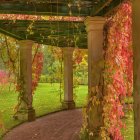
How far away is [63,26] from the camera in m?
14.5

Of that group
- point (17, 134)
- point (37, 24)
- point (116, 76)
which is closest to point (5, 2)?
point (37, 24)

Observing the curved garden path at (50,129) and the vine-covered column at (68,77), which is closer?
the curved garden path at (50,129)

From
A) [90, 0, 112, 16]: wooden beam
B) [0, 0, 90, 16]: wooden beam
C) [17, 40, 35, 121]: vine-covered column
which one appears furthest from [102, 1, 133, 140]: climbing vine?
[17, 40, 35, 121]: vine-covered column

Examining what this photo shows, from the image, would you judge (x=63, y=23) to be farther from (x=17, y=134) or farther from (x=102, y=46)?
(x=17, y=134)

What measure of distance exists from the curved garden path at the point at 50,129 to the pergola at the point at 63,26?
1.09 m

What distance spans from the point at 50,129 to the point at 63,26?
4.52 meters

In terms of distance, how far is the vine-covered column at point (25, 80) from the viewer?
16.8 meters

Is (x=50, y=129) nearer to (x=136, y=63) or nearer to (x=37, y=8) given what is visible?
(x=37, y=8)

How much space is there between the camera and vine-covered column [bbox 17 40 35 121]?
663 inches

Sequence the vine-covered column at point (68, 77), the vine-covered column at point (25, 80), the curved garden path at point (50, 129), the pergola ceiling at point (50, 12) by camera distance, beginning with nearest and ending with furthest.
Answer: the pergola ceiling at point (50, 12) < the curved garden path at point (50, 129) < the vine-covered column at point (25, 80) < the vine-covered column at point (68, 77)

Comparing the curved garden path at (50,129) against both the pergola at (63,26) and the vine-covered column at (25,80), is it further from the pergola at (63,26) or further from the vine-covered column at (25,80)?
the pergola at (63,26)

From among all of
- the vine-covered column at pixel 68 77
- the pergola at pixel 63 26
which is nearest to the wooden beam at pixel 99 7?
the pergola at pixel 63 26

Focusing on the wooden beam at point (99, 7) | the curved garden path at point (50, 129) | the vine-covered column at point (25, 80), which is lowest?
the curved garden path at point (50, 129)

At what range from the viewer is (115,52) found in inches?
435
